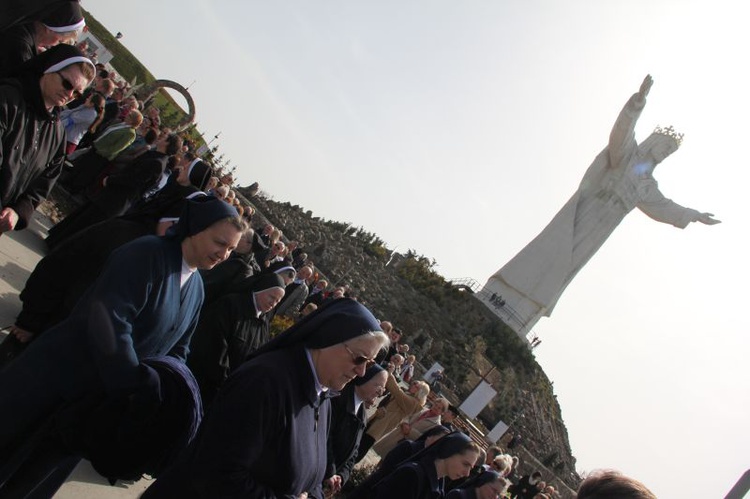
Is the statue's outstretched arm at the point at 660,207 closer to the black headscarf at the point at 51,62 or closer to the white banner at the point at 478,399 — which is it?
the white banner at the point at 478,399

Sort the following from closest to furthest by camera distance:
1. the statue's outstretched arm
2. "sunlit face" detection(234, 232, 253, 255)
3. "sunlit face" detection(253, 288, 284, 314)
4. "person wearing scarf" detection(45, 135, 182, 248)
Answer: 1. "sunlit face" detection(253, 288, 284, 314)
2. "person wearing scarf" detection(45, 135, 182, 248)
3. "sunlit face" detection(234, 232, 253, 255)
4. the statue's outstretched arm

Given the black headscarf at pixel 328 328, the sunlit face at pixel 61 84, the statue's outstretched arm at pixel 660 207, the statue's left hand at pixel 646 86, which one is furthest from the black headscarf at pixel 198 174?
A: the statue's outstretched arm at pixel 660 207

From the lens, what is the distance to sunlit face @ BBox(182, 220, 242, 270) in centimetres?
293

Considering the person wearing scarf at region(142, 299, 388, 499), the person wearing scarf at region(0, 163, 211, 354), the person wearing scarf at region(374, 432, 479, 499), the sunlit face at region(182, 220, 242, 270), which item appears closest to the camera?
the person wearing scarf at region(142, 299, 388, 499)

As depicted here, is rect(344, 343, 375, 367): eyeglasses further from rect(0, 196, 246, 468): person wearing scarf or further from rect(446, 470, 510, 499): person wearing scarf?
rect(446, 470, 510, 499): person wearing scarf

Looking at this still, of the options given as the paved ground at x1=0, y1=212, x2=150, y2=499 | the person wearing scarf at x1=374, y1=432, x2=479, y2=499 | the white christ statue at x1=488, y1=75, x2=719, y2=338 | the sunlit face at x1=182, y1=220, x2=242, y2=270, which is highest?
the white christ statue at x1=488, y1=75, x2=719, y2=338

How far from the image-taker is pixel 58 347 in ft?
8.50

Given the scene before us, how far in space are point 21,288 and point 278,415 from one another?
391cm

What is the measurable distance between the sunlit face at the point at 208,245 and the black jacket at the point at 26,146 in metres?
1.31

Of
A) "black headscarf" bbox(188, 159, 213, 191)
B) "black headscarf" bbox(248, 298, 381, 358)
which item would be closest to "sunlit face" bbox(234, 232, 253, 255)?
"black headscarf" bbox(188, 159, 213, 191)

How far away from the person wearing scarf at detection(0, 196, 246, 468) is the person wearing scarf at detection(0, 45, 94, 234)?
1176 millimetres

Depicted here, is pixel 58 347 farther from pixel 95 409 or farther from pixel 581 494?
pixel 581 494

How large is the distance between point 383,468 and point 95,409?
289 cm

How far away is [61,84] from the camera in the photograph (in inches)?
135
